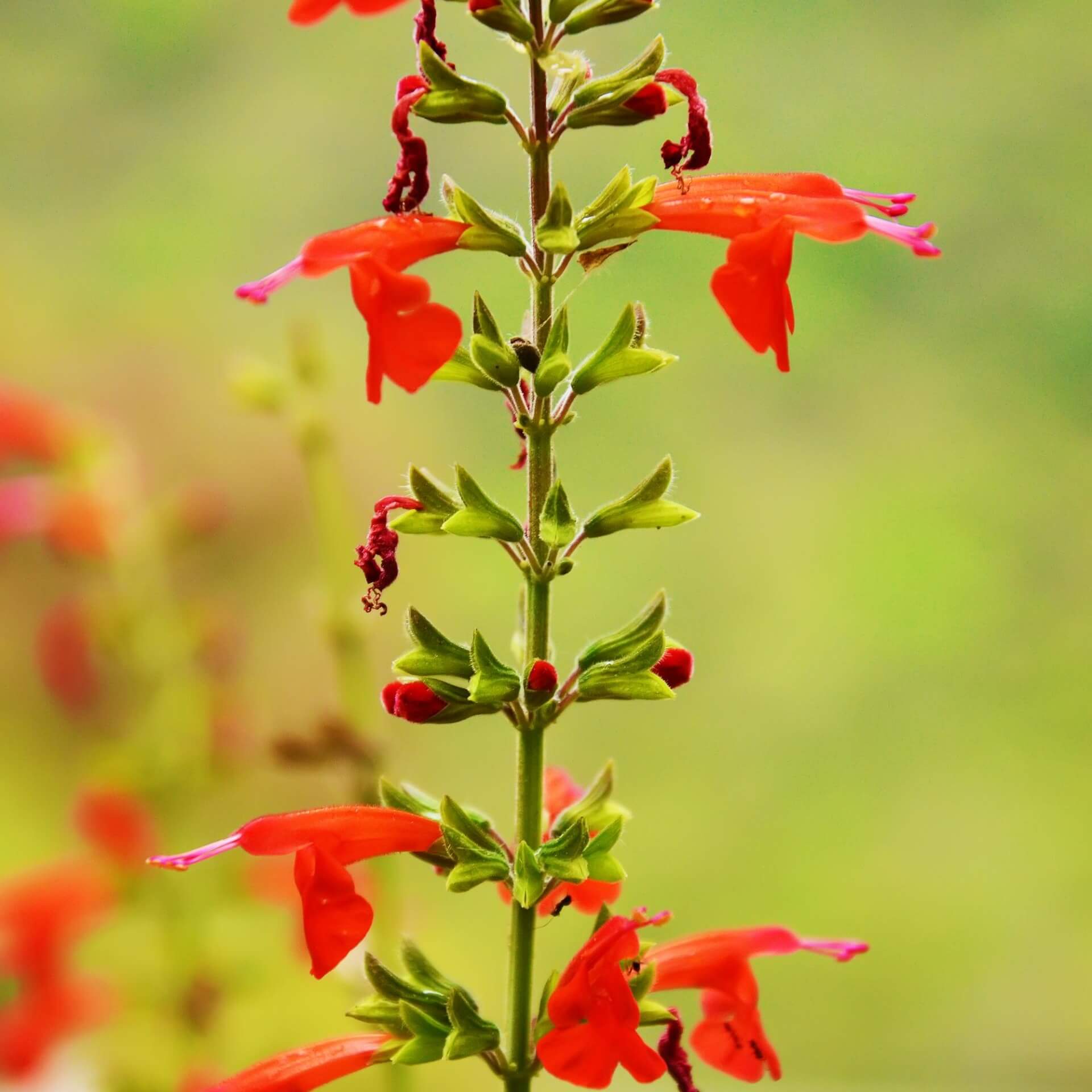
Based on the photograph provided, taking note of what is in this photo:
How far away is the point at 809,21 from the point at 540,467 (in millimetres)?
1450

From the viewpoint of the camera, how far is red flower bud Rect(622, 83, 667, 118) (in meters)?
0.49

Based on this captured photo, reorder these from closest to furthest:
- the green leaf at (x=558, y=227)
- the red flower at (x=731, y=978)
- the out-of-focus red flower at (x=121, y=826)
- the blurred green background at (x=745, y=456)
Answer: the green leaf at (x=558, y=227)
the red flower at (x=731, y=978)
the out-of-focus red flower at (x=121, y=826)
the blurred green background at (x=745, y=456)

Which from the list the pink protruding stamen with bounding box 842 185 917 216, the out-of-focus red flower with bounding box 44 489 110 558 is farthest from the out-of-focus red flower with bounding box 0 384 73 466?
the pink protruding stamen with bounding box 842 185 917 216

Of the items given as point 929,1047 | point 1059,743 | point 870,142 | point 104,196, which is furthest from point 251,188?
point 929,1047

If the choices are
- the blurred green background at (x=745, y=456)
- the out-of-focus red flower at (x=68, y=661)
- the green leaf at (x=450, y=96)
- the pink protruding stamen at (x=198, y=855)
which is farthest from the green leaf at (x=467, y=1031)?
the blurred green background at (x=745, y=456)

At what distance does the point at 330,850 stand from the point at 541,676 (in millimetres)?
116

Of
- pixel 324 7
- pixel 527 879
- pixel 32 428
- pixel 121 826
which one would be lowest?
pixel 121 826

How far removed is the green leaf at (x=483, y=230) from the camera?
496mm

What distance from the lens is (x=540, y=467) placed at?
1.66 ft

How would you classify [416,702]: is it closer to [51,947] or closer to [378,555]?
[378,555]

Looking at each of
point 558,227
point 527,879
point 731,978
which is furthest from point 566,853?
point 558,227

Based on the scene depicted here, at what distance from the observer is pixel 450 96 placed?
0.48 metres

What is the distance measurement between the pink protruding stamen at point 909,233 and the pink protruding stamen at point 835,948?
1.01ft

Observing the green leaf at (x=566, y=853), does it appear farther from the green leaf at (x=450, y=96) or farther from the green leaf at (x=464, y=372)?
the green leaf at (x=450, y=96)
